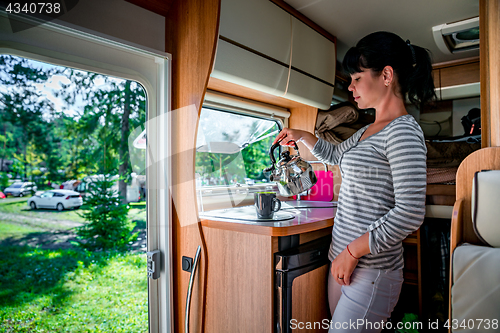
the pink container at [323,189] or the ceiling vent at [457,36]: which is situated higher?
the ceiling vent at [457,36]

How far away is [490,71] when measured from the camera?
3.12 ft

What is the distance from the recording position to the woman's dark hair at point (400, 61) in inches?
45.0

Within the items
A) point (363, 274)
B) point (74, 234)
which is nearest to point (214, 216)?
point (74, 234)

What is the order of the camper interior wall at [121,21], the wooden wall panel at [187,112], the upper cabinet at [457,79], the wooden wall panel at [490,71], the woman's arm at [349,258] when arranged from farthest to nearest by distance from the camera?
1. the upper cabinet at [457,79]
2. the wooden wall panel at [187,112]
3. the camper interior wall at [121,21]
4. the woman's arm at [349,258]
5. the wooden wall panel at [490,71]

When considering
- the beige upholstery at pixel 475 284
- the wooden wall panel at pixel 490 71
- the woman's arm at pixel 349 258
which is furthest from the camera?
the woman's arm at pixel 349 258

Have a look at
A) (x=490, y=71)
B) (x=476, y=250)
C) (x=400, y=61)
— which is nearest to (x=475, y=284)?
(x=476, y=250)

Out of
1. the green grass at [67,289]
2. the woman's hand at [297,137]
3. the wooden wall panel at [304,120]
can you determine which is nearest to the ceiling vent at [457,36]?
the wooden wall panel at [304,120]

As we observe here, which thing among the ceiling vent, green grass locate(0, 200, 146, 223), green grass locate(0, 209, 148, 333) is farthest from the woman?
the ceiling vent

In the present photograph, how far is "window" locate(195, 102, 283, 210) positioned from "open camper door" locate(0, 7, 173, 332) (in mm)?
340

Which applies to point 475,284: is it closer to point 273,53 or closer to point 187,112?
point 187,112

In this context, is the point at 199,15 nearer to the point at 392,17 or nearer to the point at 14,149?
the point at 14,149

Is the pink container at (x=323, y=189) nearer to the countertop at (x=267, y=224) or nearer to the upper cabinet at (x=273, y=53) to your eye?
the upper cabinet at (x=273, y=53)

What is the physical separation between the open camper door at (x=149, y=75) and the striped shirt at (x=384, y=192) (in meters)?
0.89

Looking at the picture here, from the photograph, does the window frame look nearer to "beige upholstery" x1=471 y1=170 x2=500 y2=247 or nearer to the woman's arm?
the woman's arm
